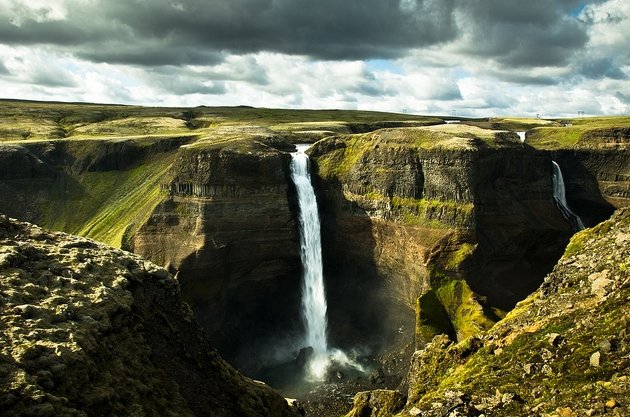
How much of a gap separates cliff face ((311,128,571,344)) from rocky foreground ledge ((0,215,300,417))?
39439 mm

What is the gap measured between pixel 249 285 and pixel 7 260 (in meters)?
48.4

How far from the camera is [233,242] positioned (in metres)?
60.5

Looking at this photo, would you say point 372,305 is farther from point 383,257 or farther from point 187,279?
point 187,279

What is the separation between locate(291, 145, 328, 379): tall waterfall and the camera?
63.1m

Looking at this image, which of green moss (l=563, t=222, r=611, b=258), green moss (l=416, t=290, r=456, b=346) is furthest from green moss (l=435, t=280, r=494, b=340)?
green moss (l=563, t=222, r=611, b=258)

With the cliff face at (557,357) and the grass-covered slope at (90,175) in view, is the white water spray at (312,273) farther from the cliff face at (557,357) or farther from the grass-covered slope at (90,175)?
the cliff face at (557,357)

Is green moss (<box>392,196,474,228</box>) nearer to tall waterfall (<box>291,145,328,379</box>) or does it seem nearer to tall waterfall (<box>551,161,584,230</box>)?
tall waterfall (<box>291,145,328,379</box>)

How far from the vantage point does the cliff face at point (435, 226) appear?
5684 centimetres

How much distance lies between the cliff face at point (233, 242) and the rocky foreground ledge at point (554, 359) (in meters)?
34.9

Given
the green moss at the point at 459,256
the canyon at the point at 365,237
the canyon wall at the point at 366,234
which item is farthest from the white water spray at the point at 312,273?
the green moss at the point at 459,256

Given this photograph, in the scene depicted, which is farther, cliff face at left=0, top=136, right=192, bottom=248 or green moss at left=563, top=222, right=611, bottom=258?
cliff face at left=0, top=136, right=192, bottom=248

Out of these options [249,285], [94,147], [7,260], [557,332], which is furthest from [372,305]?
[94,147]

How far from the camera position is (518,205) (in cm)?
6406

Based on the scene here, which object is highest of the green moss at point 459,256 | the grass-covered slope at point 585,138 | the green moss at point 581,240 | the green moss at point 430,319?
the grass-covered slope at point 585,138
